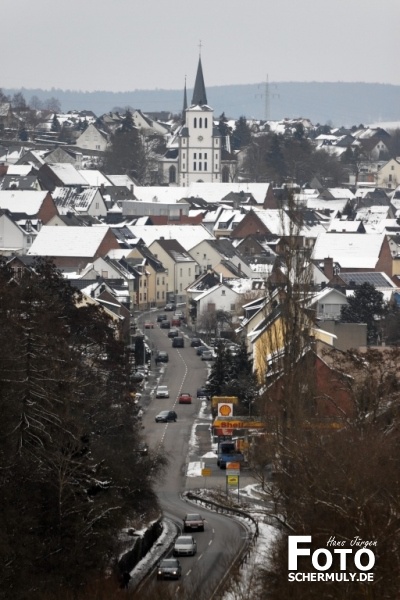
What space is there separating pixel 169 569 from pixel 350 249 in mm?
40791

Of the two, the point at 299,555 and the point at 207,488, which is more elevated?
the point at 299,555

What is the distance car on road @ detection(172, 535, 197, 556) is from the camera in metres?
19.7

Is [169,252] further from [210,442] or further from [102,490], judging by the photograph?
[102,490]

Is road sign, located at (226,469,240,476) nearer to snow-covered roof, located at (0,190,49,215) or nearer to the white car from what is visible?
the white car

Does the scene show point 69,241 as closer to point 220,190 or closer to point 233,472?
point 220,190

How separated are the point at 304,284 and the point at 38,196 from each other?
1739 inches

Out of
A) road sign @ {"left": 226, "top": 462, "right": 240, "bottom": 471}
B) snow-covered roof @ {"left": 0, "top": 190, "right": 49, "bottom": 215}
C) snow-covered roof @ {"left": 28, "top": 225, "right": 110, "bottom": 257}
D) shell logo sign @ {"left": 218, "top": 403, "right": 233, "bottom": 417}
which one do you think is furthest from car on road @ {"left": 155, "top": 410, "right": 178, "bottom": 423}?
snow-covered roof @ {"left": 0, "top": 190, "right": 49, "bottom": 215}

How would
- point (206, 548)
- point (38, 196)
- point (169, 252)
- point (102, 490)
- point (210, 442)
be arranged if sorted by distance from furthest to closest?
point (38, 196) < point (169, 252) < point (210, 442) < point (206, 548) < point (102, 490)

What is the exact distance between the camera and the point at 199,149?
314 feet

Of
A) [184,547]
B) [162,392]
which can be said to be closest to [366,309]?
[162,392]

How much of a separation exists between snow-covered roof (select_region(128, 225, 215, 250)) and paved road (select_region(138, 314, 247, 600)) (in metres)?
13.4

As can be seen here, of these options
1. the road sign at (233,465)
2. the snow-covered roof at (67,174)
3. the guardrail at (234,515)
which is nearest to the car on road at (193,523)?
the guardrail at (234,515)

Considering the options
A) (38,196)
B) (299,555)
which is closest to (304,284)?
(299,555)

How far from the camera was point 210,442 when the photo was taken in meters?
29.3
